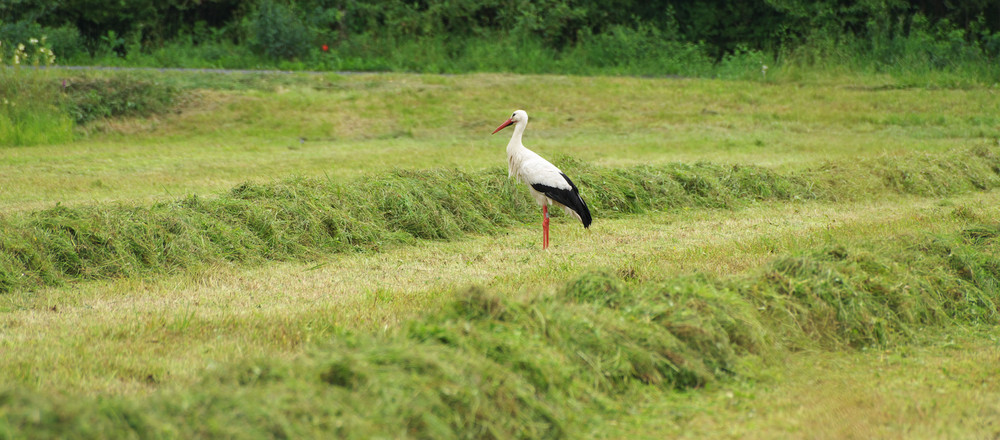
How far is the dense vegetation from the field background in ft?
9.28

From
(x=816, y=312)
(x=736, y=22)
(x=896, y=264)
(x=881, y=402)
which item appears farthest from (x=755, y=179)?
Result: (x=736, y=22)

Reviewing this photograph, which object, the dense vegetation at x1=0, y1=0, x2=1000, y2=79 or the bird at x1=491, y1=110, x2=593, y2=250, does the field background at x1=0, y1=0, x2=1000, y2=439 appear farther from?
Answer: the dense vegetation at x1=0, y1=0, x2=1000, y2=79

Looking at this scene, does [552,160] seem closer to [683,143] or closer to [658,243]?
[658,243]

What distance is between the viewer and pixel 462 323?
4.80 meters

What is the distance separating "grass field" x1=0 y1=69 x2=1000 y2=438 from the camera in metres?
4.15

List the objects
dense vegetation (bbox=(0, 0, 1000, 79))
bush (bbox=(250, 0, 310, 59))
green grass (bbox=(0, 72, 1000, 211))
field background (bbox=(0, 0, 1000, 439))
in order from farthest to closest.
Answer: bush (bbox=(250, 0, 310, 59))
dense vegetation (bbox=(0, 0, 1000, 79))
green grass (bbox=(0, 72, 1000, 211))
field background (bbox=(0, 0, 1000, 439))

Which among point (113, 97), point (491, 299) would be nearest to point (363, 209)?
point (491, 299)

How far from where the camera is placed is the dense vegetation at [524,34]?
2469 cm

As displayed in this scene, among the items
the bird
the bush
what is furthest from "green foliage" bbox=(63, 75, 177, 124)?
the bird

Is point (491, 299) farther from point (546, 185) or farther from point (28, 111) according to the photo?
point (28, 111)

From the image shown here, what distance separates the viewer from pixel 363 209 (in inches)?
368

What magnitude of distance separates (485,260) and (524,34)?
20.3 m

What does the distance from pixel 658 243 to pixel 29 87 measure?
1286cm

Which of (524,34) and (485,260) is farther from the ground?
(485,260)
